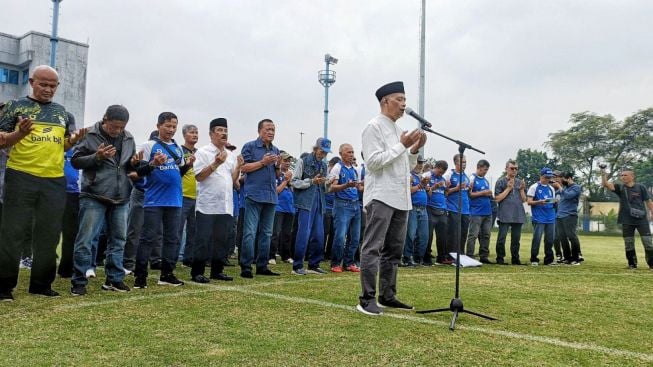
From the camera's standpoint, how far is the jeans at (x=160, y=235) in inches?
222

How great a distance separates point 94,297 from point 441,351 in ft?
11.2

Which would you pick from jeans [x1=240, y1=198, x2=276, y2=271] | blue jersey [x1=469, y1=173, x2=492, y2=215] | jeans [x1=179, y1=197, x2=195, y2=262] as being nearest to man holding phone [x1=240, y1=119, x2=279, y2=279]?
jeans [x1=240, y1=198, x2=276, y2=271]

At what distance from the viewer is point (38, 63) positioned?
44281 mm

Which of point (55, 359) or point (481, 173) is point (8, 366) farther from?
point (481, 173)

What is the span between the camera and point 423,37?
21.5m

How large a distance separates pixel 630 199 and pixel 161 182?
9.01 metres

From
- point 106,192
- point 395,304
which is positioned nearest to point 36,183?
point 106,192

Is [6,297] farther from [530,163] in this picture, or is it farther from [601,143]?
[530,163]

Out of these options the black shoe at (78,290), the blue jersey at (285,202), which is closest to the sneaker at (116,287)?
the black shoe at (78,290)

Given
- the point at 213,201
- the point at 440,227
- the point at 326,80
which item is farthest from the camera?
the point at 326,80

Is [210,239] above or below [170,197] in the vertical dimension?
below

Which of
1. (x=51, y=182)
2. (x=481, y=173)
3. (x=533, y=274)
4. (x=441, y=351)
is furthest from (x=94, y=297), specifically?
(x=481, y=173)

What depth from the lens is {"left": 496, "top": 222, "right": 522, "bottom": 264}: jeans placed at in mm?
10430

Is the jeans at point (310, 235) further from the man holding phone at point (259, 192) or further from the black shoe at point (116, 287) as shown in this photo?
the black shoe at point (116, 287)
